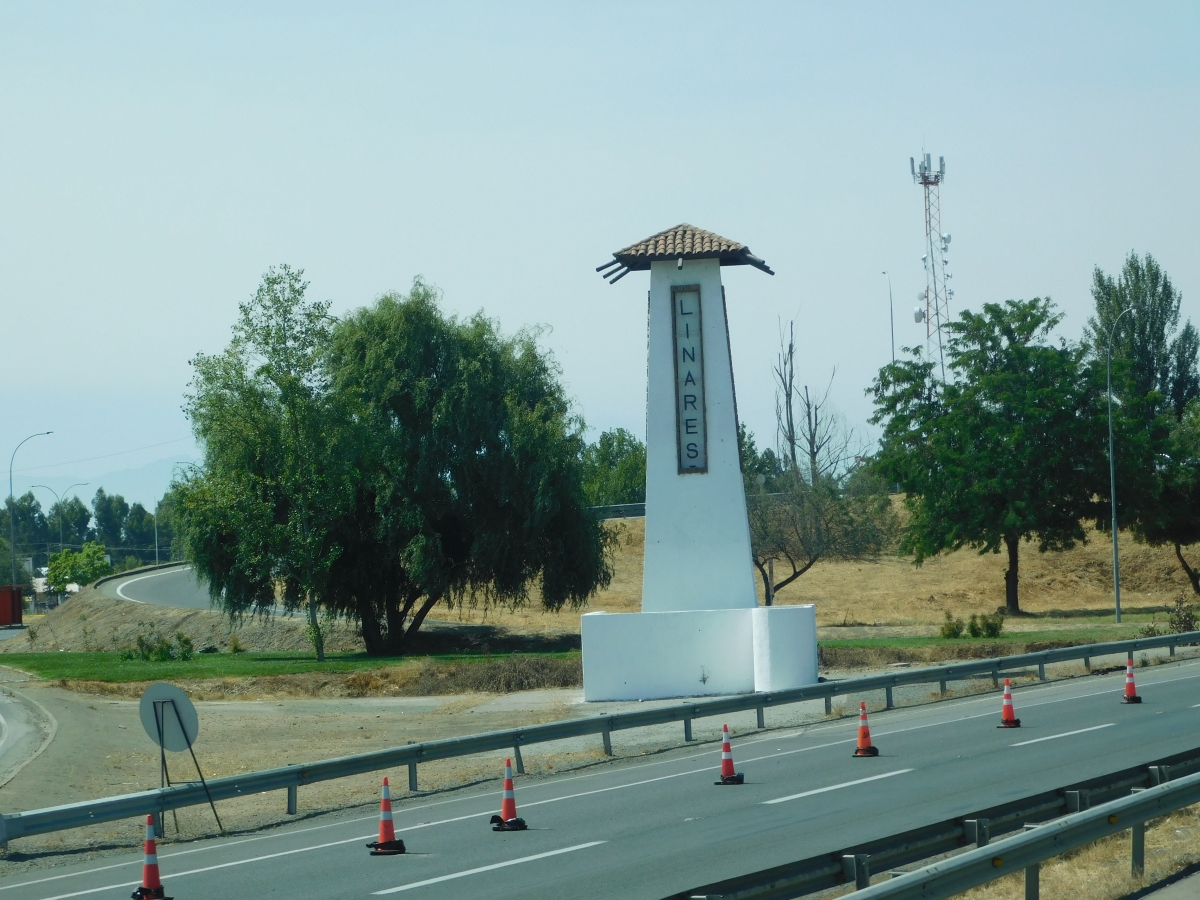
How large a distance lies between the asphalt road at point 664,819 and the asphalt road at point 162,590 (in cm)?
5102

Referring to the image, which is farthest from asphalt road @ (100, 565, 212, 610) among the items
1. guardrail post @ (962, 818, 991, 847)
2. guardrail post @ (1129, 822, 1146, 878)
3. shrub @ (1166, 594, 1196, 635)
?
guardrail post @ (962, 818, 991, 847)

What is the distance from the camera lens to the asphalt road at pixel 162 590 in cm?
6994

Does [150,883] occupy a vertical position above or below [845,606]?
above

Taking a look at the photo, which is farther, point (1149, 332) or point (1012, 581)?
point (1149, 332)

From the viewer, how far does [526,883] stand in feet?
34.1

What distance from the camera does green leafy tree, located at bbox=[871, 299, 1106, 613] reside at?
179 ft

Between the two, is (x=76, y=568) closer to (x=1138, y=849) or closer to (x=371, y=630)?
(x=371, y=630)

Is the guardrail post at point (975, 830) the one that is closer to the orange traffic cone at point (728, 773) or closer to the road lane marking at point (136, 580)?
the orange traffic cone at point (728, 773)

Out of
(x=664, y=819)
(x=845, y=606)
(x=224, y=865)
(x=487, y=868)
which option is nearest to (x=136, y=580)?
(x=845, y=606)

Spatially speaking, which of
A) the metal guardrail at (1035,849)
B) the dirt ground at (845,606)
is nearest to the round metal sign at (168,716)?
the metal guardrail at (1035,849)

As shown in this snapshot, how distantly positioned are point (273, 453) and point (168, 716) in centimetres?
3134

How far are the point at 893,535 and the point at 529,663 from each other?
3080 centimetres

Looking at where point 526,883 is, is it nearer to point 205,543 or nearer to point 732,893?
point 732,893

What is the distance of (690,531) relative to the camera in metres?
27.5
